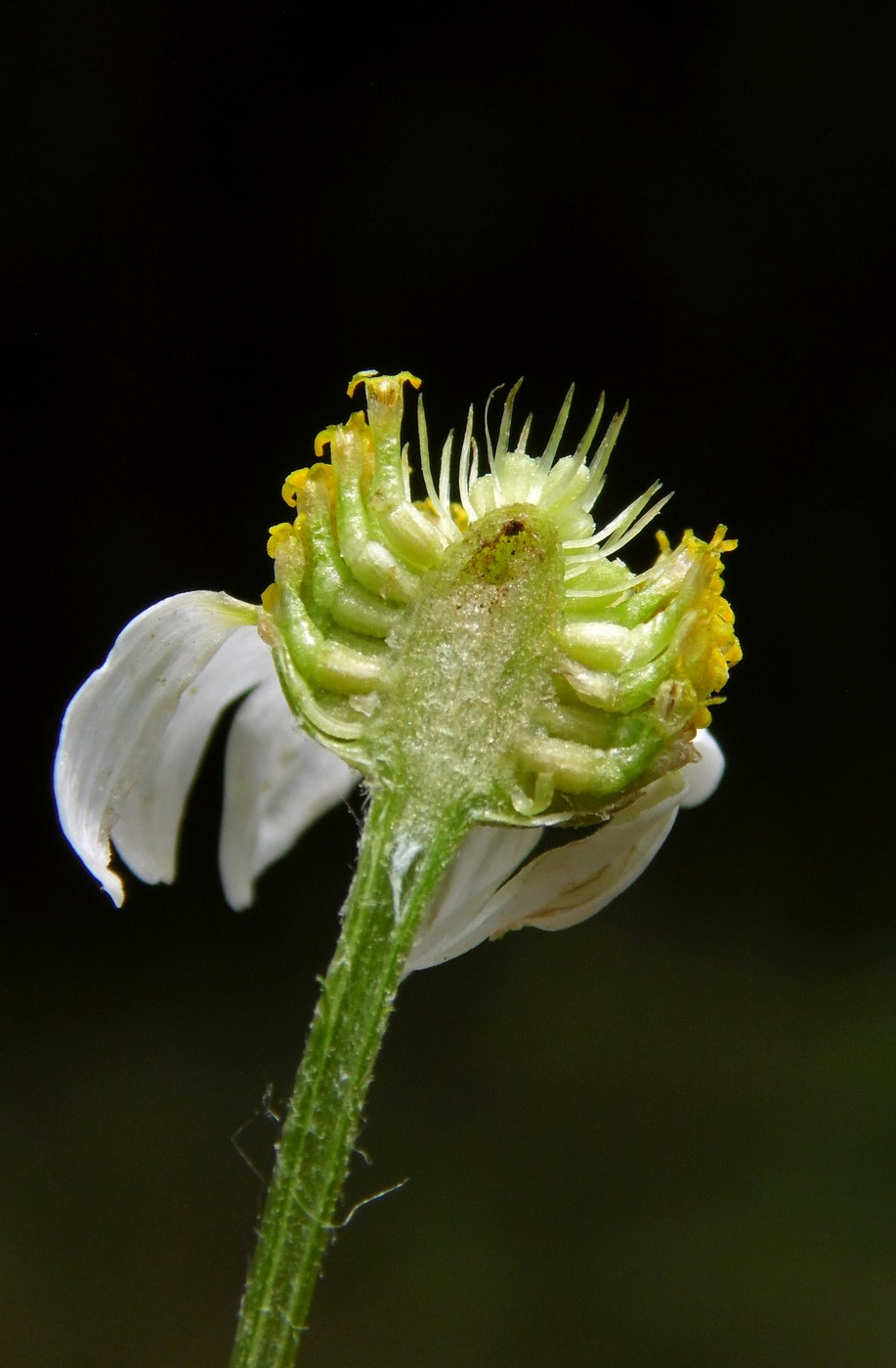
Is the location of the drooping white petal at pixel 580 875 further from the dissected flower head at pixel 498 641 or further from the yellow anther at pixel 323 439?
the yellow anther at pixel 323 439

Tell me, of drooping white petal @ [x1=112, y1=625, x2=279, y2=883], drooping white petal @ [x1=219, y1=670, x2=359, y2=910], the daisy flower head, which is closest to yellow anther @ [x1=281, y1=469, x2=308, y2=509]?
the daisy flower head

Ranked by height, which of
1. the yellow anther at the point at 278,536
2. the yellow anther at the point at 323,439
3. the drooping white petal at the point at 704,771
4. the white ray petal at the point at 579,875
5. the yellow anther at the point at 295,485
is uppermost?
the yellow anther at the point at 323,439

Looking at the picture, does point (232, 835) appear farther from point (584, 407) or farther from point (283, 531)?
point (584, 407)

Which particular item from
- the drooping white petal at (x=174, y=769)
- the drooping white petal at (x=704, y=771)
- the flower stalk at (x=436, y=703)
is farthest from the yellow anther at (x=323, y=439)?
the drooping white petal at (x=704, y=771)

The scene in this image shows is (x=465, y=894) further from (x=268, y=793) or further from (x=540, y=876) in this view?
(x=268, y=793)

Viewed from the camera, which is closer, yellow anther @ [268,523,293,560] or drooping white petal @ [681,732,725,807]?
yellow anther @ [268,523,293,560]

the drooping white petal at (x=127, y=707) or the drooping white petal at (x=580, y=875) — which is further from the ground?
the drooping white petal at (x=127, y=707)

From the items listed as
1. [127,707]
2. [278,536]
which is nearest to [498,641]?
[278,536]

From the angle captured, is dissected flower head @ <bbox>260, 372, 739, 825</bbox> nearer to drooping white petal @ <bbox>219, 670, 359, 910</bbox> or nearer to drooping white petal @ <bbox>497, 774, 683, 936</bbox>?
drooping white petal @ <bbox>497, 774, 683, 936</bbox>
